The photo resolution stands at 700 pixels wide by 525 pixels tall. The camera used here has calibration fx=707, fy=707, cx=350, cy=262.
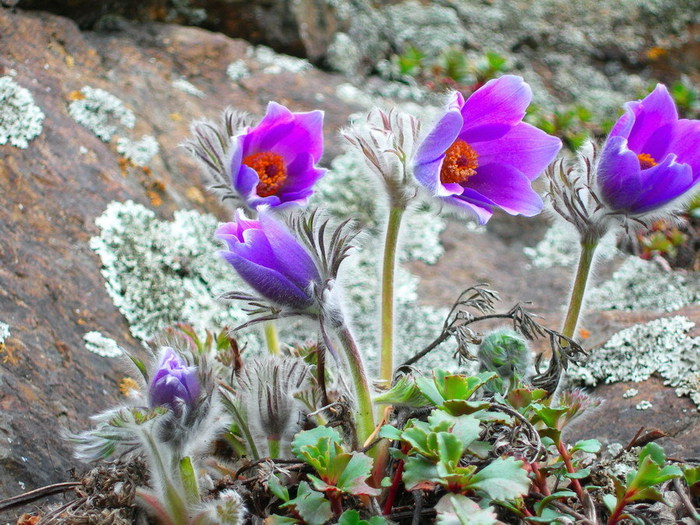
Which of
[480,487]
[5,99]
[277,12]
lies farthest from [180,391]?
[277,12]

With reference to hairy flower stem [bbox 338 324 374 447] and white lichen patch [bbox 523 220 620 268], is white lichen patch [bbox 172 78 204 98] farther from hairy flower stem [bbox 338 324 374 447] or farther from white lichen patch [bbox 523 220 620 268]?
hairy flower stem [bbox 338 324 374 447]

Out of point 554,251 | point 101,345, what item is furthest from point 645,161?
point 101,345

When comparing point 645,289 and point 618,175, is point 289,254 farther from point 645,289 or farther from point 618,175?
point 645,289

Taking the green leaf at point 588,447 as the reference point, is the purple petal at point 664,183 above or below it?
above

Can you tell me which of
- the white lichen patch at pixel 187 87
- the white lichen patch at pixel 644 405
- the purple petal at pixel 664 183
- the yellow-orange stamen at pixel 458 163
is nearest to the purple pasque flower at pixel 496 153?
the yellow-orange stamen at pixel 458 163

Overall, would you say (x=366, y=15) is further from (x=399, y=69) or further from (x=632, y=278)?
(x=632, y=278)

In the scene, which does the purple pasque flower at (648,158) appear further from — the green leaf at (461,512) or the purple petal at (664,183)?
the green leaf at (461,512)

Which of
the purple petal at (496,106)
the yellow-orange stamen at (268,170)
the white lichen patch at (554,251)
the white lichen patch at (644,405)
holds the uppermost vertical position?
the purple petal at (496,106)

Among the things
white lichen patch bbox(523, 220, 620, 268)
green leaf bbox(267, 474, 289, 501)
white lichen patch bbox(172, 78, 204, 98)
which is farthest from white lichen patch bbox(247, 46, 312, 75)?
green leaf bbox(267, 474, 289, 501)
